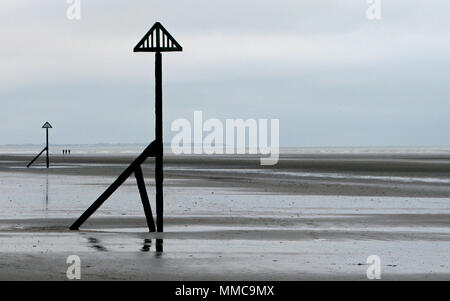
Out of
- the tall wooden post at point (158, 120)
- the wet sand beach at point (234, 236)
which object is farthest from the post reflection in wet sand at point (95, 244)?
the tall wooden post at point (158, 120)

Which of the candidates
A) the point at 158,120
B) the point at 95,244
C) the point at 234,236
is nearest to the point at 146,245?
the point at 95,244

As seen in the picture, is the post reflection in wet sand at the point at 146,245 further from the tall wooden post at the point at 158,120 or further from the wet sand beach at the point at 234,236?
the tall wooden post at the point at 158,120

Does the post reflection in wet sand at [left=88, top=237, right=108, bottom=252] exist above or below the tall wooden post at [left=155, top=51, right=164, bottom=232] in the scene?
below

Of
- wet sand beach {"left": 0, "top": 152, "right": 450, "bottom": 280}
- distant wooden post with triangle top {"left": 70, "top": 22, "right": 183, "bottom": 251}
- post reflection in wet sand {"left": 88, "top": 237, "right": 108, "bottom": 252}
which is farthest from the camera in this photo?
distant wooden post with triangle top {"left": 70, "top": 22, "right": 183, "bottom": 251}

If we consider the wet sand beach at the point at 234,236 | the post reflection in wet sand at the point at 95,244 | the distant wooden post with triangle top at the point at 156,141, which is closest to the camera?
the wet sand beach at the point at 234,236

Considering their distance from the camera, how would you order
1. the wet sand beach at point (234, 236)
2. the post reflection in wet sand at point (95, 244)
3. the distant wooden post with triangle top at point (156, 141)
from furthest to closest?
the distant wooden post with triangle top at point (156, 141) < the post reflection in wet sand at point (95, 244) < the wet sand beach at point (234, 236)

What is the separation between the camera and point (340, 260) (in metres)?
15.2

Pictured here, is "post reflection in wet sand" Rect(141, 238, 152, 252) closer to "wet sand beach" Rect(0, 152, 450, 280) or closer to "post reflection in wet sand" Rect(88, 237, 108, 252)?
"wet sand beach" Rect(0, 152, 450, 280)

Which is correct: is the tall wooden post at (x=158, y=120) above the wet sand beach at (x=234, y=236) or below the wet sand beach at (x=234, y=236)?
above

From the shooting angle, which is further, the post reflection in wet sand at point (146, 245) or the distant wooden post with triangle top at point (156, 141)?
the distant wooden post with triangle top at point (156, 141)

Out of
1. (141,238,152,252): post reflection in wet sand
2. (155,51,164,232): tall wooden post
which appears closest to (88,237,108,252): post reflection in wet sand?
(141,238,152,252): post reflection in wet sand

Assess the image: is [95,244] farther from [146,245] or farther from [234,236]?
[234,236]

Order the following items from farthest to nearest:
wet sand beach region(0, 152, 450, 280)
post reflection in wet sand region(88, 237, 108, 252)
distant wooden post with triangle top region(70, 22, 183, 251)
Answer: distant wooden post with triangle top region(70, 22, 183, 251)
post reflection in wet sand region(88, 237, 108, 252)
wet sand beach region(0, 152, 450, 280)
